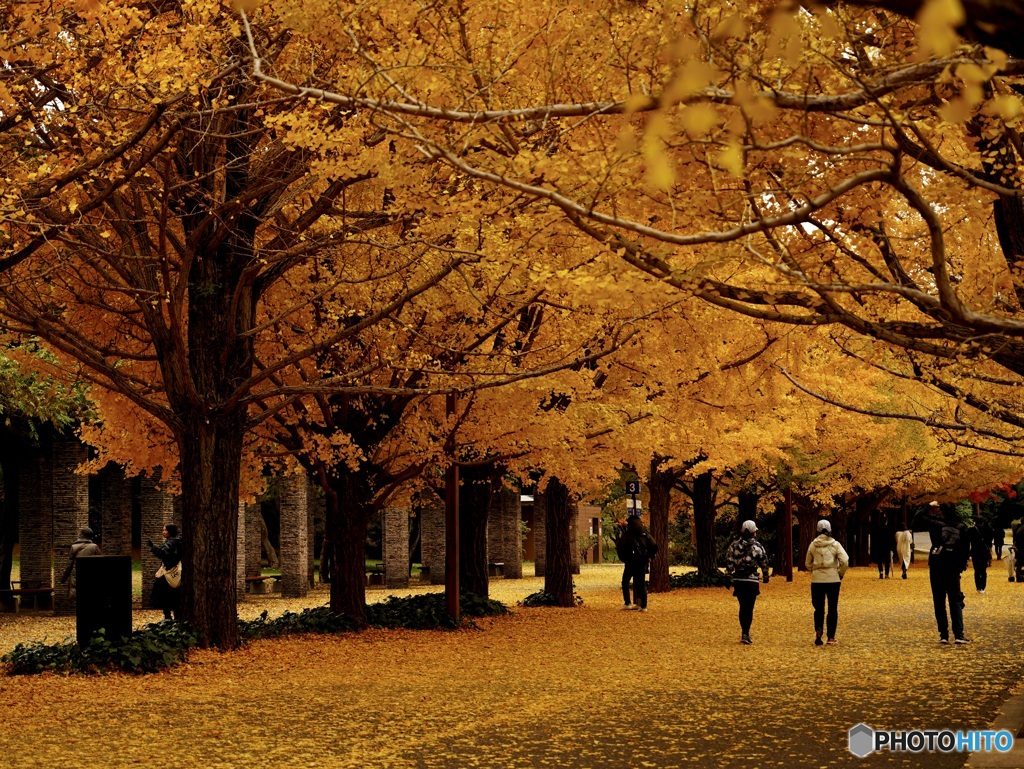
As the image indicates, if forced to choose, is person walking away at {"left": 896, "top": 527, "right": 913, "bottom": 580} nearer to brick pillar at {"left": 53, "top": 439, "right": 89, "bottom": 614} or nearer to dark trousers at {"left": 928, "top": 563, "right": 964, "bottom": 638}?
dark trousers at {"left": 928, "top": 563, "right": 964, "bottom": 638}

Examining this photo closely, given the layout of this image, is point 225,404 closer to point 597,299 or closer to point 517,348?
point 517,348

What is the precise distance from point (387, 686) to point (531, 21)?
283 inches

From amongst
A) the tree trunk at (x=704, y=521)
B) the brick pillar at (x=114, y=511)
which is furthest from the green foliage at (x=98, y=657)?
the tree trunk at (x=704, y=521)

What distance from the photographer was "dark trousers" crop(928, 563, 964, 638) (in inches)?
686

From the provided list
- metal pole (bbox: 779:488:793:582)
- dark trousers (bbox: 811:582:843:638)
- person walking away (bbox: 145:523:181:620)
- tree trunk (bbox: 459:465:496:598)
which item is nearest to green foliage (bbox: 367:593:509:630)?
tree trunk (bbox: 459:465:496:598)

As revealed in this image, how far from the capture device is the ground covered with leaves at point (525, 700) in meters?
9.66

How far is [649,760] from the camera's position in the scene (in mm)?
9258

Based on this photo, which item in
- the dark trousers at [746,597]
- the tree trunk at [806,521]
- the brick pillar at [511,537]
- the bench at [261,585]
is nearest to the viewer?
the dark trousers at [746,597]

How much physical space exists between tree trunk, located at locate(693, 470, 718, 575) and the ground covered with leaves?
1603cm

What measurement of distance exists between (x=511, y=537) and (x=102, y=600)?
111 ft

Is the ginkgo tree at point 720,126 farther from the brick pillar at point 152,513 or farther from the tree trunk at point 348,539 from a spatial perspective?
the brick pillar at point 152,513

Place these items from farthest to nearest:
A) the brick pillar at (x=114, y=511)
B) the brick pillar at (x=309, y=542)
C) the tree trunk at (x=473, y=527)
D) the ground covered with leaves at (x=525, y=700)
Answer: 1. the brick pillar at (x=309, y=542)
2. the brick pillar at (x=114, y=511)
3. the tree trunk at (x=473, y=527)
4. the ground covered with leaves at (x=525, y=700)

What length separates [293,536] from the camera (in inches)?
1312

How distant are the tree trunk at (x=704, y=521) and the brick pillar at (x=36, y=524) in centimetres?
1763
